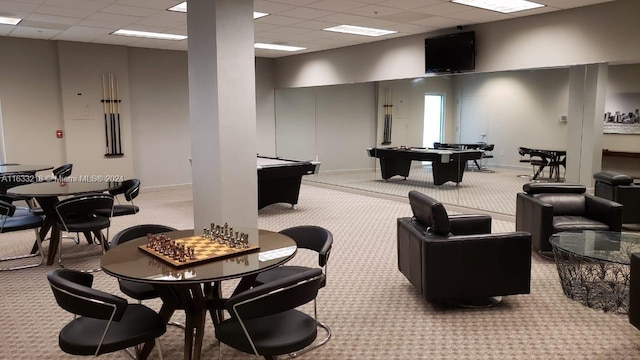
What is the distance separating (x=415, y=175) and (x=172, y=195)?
4977 millimetres

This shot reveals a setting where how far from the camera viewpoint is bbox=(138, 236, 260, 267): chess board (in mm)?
2906

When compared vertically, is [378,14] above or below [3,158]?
above

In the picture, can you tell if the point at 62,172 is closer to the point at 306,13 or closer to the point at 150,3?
the point at 150,3

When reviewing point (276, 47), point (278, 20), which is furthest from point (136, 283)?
point (276, 47)

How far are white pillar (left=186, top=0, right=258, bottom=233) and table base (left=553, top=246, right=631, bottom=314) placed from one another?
3208 mm

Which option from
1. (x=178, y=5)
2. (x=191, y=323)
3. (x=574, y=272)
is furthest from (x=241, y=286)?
(x=178, y=5)

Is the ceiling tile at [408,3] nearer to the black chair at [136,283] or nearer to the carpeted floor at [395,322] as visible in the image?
the carpeted floor at [395,322]

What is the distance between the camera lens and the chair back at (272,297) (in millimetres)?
2549

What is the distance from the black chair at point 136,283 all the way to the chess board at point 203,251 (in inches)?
9.2

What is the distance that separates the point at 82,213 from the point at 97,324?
3.16 meters

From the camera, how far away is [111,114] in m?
10.3

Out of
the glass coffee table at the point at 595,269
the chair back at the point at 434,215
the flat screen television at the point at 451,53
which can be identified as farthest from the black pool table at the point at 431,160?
the chair back at the point at 434,215

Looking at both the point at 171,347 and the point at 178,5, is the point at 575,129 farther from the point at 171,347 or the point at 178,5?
the point at 171,347

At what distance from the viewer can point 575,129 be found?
281 inches
